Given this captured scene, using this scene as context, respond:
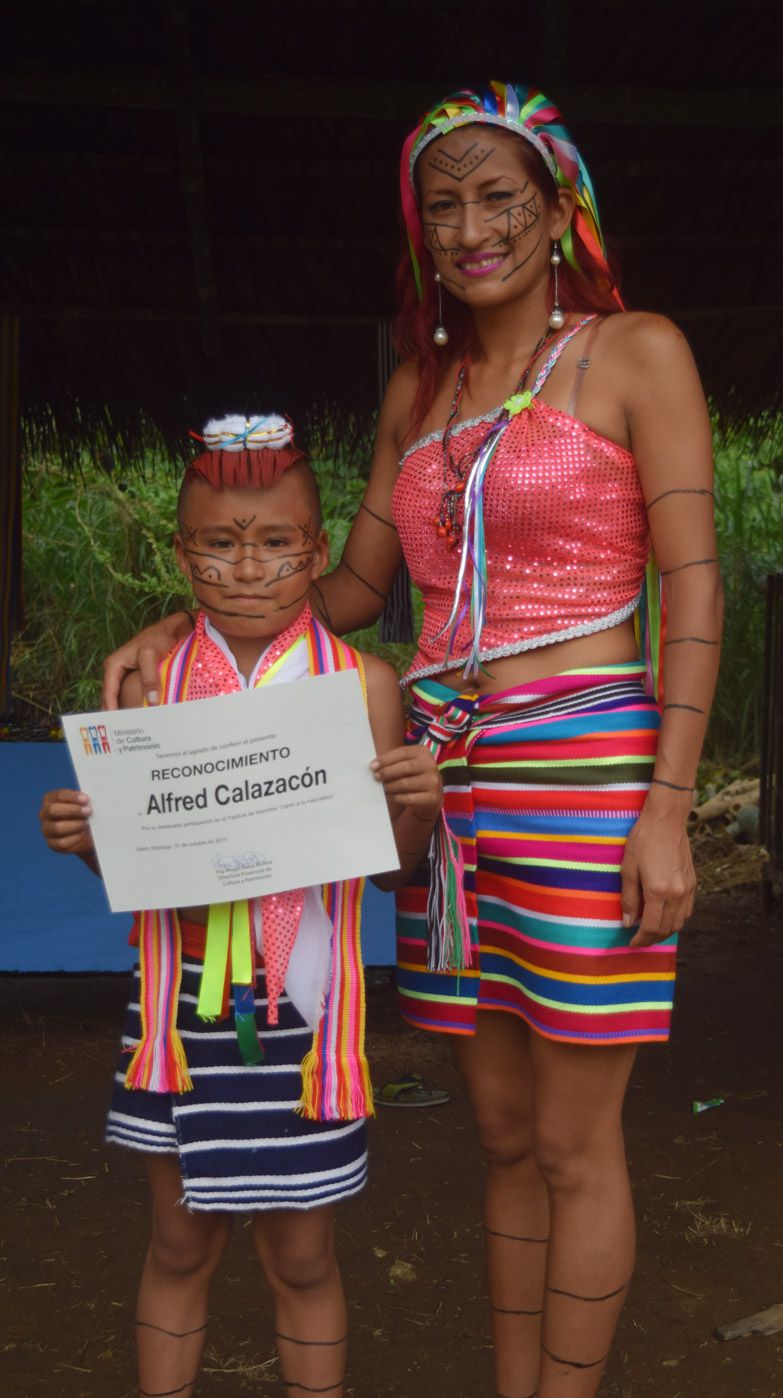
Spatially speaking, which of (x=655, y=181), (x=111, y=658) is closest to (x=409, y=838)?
(x=111, y=658)

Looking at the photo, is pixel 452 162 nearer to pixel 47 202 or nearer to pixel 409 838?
pixel 409 838

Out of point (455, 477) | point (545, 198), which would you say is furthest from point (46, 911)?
point (545, 198)

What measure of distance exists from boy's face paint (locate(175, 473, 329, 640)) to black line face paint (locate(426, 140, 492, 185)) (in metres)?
0.49

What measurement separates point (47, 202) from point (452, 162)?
6.51 ft

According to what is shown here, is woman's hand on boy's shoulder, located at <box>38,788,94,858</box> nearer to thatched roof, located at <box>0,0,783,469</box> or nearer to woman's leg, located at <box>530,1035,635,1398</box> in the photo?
woman's leg, located at <box>530,1035,635,1398</box>

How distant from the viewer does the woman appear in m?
1.89

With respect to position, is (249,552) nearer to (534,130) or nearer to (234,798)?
(234,798)

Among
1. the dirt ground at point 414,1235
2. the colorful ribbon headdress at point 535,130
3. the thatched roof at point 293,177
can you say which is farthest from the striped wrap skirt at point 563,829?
the thatched roof at point 293,177

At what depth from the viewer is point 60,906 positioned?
4559 mm

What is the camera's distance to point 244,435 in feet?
6.14

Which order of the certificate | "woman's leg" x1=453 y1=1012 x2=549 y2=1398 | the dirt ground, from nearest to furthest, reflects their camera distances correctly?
the certificate, "woman's leg" x1=453 y1=1012 x2=549 y2=1398, the dirt ground

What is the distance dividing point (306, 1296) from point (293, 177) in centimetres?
270

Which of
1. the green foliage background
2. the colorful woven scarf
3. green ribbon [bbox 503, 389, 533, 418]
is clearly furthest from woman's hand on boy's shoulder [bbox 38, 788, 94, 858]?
the green foliage background

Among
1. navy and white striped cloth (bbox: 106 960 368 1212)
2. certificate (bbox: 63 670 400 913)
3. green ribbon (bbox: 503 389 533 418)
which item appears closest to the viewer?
certificate (bbox: 63 670 400 913)
